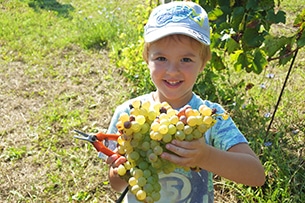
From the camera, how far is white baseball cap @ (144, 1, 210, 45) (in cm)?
135

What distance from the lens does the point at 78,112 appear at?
346 cm

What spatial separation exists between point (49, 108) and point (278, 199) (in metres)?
2.07

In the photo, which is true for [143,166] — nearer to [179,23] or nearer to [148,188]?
[148,188]

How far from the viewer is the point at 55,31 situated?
209 inches

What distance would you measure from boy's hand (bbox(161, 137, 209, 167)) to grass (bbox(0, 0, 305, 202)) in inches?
48.5

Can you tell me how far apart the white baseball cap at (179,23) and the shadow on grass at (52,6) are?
4.86 m

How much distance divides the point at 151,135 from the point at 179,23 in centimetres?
44

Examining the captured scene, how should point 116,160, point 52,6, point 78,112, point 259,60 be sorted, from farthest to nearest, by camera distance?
point 52,6
point 78,112
point 259,60
point 116,160

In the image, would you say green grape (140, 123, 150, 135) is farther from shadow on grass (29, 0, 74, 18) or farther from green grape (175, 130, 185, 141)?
shadow on grass (29, 0, 74, 18)

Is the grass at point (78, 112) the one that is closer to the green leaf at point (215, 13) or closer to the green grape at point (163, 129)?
the green leaf at point (215, 13)

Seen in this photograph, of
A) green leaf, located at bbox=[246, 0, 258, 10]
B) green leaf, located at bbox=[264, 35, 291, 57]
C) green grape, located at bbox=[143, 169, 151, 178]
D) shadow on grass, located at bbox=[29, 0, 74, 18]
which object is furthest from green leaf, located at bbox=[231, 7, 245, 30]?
shadow on grass, located at bbox=[29, 0, 74, 18]

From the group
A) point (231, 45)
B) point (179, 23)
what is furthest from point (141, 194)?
point (231, 45)

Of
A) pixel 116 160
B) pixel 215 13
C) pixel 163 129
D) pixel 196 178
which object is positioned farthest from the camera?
pixel 215 13

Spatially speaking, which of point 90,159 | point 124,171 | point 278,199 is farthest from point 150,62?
point 90,159
